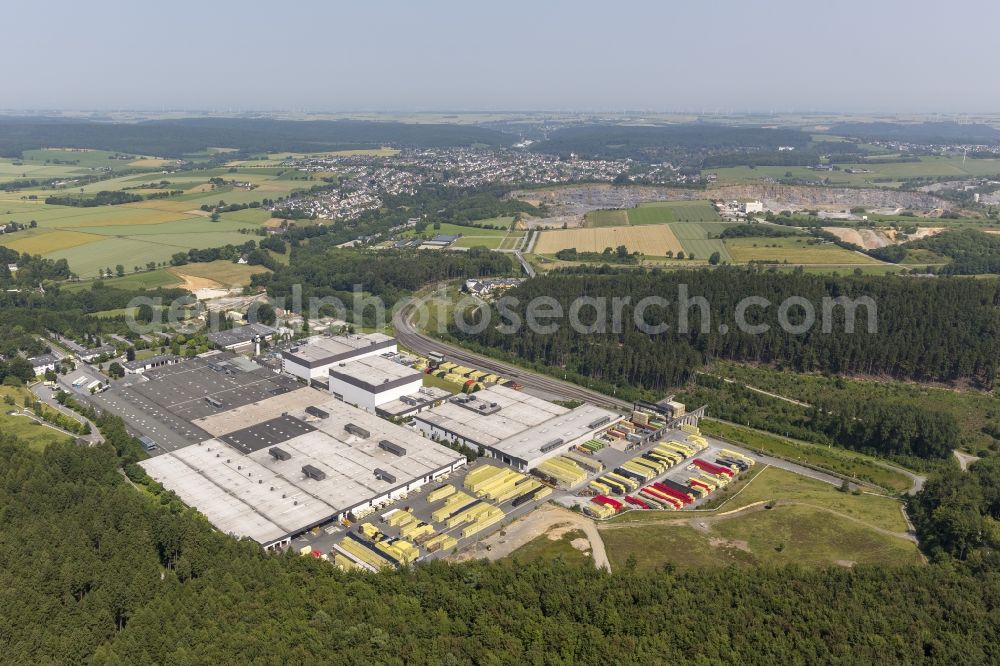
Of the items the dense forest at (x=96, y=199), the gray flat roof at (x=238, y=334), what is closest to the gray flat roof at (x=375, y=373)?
the gray flat roof at (x=238, y=334)

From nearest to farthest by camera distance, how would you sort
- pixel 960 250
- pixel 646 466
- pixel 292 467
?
pixel 292 467 < pixel 646 466 < pixel 960 250

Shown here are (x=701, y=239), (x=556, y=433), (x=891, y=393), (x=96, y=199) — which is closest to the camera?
(x=556, y=433)

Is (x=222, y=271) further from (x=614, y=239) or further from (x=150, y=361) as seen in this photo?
(x=614, y=239)

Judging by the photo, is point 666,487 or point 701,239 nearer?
point 666,487

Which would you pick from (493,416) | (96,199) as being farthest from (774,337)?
(96,199)

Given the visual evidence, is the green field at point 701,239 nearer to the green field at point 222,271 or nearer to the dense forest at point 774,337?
the dense forest at point 774,337

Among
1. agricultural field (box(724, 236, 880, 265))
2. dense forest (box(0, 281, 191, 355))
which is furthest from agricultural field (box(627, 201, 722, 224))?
dense forest (box(0, 281, 191, 355))

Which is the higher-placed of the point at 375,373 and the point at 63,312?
the point at 63,312
